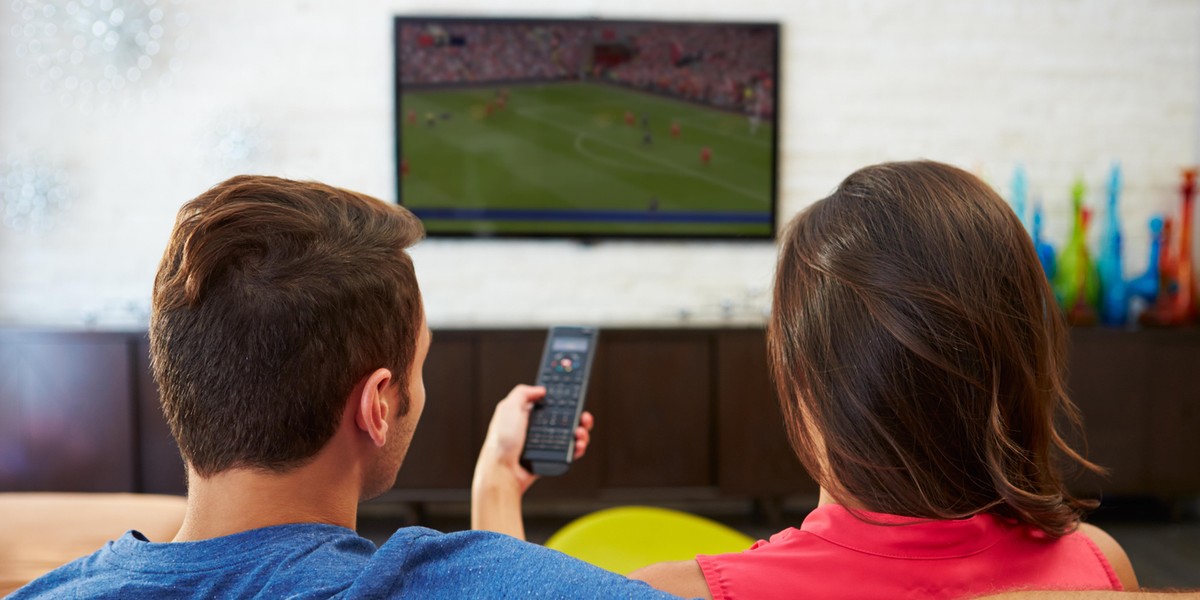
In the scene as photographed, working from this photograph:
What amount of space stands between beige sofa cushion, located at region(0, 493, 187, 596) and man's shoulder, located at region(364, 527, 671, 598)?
0.61m

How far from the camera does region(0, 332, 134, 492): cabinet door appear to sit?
2801 millimetres

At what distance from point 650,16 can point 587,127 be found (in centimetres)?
50

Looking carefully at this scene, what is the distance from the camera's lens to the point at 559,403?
1.12 metres

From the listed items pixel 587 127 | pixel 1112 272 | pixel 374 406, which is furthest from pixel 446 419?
pixel 1112 272

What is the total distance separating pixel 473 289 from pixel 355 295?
257 cm

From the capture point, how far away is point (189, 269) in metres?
0.60

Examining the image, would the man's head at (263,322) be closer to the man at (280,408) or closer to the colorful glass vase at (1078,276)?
the man at (280,408)

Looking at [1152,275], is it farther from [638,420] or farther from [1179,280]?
[638,420]

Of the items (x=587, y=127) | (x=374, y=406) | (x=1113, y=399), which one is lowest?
(x=1113, y=399)

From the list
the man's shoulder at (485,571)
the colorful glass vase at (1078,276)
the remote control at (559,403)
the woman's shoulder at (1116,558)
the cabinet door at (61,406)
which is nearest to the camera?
the man's shoulder at (485,571)

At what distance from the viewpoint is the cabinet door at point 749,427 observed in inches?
115

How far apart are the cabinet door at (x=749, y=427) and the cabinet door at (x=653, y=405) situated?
0.06 meters

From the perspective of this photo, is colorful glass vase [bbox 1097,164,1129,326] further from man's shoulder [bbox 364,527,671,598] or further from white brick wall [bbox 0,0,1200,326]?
man's shoulder [bbox 364,527,671,598]

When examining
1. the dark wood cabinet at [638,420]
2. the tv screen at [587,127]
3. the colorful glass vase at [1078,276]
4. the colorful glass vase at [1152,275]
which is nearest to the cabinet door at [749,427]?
the dark wood cabinet at [638,420]
